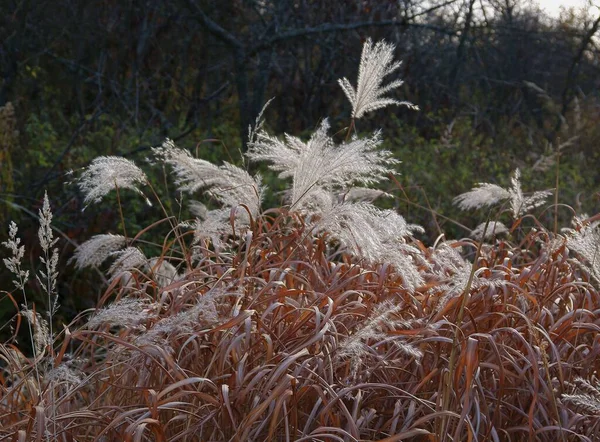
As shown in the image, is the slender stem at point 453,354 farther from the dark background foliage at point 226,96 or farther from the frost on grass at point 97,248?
the dark background foliage at point 226,96

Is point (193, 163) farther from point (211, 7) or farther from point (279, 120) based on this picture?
point (279, 120)

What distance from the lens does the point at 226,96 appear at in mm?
12328

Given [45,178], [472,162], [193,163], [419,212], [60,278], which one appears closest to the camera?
[193,163]

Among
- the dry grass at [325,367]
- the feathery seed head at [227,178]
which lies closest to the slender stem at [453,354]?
the dry grass at [325,367]

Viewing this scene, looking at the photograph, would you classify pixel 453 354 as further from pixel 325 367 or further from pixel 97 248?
pixel 97 248

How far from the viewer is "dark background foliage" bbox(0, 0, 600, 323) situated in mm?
6941

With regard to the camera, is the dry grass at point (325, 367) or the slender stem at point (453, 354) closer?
the slender stem at point (453, 354)

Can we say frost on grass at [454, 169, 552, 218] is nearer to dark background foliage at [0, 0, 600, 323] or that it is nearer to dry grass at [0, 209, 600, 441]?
dry grass at [0, 209, 600, 441]

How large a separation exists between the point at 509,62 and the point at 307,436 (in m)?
13.7

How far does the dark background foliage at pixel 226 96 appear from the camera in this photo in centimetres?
694

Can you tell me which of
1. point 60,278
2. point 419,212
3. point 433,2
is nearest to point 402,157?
point 419,212

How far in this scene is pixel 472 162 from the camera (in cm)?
916

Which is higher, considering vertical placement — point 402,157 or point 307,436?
point 307,436

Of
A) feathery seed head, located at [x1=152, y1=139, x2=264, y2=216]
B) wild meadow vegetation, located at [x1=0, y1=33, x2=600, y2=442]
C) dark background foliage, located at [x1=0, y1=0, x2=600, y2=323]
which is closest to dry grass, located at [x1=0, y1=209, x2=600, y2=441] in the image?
wild meadow vegetation, located at [x1=0, y1=33, x2=600, y2=442]
